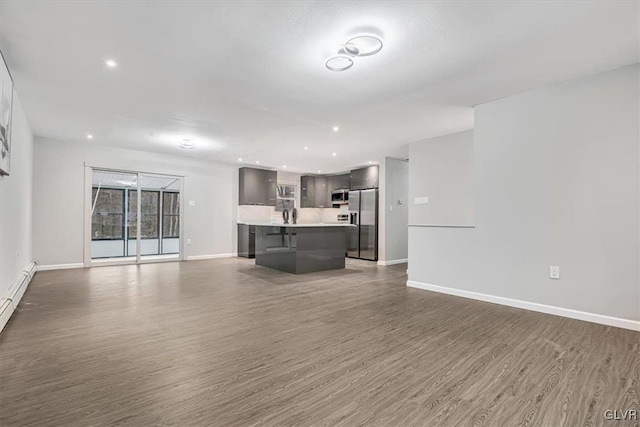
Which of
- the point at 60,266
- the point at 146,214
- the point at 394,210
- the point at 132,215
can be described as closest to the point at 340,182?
the point at 394,210

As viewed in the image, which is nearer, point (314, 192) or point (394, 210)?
point (394, 210)

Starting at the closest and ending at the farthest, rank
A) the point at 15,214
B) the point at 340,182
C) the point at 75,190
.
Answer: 1. the point at 15,214
2. the point at 75,190
3. the point at 340,182

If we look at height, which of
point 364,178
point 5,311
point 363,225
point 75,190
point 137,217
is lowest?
point 5,311

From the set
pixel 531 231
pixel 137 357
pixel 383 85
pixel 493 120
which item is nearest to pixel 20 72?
pixel 137 357

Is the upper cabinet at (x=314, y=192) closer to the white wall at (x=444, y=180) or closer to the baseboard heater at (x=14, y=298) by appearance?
the white wall at (x=444, y=180)

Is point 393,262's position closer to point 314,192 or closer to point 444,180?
point 444,180

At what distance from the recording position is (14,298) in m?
3.40

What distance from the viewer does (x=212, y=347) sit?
7.98ft

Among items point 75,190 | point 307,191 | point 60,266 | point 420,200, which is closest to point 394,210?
point 420,200

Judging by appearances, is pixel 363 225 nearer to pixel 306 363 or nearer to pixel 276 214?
pixel 276 214

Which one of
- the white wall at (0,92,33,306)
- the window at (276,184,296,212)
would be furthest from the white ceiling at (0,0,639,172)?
the window at (276,184,296,212)

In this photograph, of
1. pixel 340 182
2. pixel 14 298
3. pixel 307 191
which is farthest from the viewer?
pixel 307 191

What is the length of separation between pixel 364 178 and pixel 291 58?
5.40 meters

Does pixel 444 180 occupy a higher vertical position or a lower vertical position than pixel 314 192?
lower
